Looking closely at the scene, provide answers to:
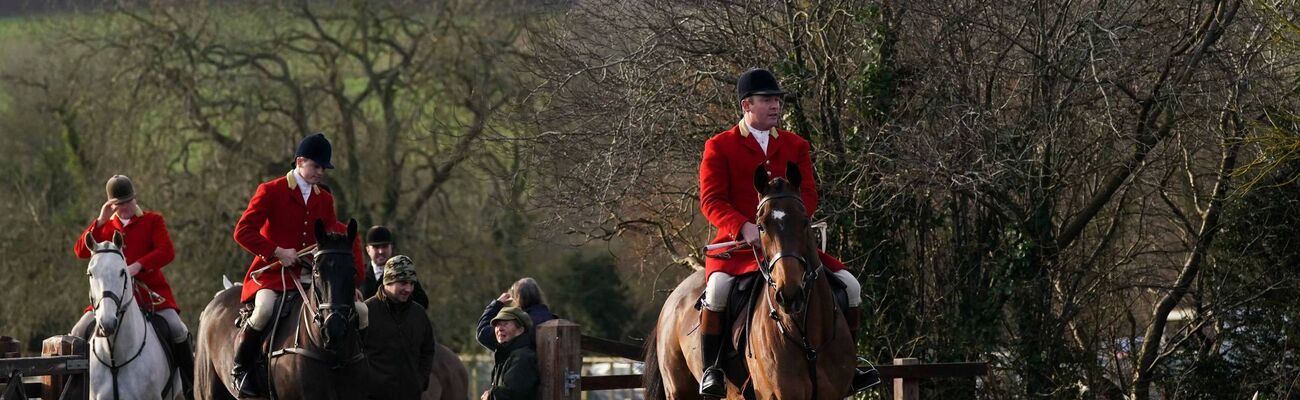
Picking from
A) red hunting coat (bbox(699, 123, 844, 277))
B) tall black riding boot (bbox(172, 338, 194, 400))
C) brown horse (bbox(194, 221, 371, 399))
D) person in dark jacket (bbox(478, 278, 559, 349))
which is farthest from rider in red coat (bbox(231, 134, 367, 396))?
red hunting coat (bbox(699, 123, 844, 277))

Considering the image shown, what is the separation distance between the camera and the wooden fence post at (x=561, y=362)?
9500 millimetres

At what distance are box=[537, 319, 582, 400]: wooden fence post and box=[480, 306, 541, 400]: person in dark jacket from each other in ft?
0.35

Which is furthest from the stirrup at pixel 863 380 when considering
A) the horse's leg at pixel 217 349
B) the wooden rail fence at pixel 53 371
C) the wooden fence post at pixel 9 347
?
the wooden fence post at pixel 9 347

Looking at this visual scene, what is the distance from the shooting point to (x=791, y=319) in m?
7.53

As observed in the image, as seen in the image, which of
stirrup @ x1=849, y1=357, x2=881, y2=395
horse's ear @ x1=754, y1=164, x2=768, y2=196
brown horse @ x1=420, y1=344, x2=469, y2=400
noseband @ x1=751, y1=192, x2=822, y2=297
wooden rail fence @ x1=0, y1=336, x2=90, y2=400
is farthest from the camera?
brown horse @ x1=420, y1=344, x2=469, y2=400

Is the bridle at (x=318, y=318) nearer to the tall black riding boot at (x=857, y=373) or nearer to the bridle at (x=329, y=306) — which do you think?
the bridle at (x=329, y=306)

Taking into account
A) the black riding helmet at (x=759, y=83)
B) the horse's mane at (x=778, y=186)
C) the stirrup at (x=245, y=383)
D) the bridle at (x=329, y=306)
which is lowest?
the stirrup at (x=245, y=383)

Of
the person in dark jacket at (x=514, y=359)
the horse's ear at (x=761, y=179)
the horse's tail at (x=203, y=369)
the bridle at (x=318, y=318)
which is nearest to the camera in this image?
the horse's ear at (x=761, y=179)

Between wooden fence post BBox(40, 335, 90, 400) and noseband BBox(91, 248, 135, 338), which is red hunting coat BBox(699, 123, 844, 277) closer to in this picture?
noseband BBox(91, 248, 135, 338)

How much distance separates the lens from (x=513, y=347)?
977cm

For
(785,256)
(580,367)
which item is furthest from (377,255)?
(785,256)

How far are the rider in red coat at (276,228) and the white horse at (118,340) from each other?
1.12m

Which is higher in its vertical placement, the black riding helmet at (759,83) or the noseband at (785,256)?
the black riding helmet at (759,83)

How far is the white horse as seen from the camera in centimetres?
1036
